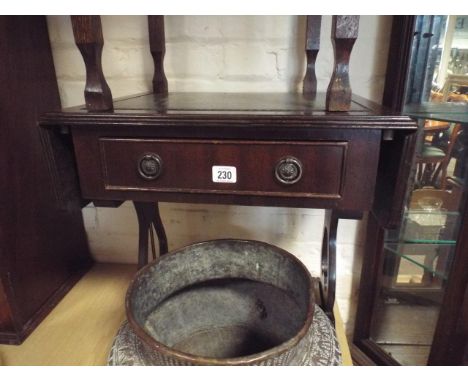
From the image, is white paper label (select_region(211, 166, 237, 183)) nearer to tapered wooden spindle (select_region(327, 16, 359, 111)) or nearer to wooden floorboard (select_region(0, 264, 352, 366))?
tapered wooden spindle (select_region(327, 16, 359, 111))

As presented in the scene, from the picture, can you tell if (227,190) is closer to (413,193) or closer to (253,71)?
(253,71)

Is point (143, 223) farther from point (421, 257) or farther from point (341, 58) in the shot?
point (421, 257)

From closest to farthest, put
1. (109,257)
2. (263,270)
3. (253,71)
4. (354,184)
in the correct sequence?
1. (354,184)
2. (263,270)
3. (253,71)
4. (109,257)

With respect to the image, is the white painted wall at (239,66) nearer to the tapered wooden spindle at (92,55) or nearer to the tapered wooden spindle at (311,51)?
the tapered wooden spindle at (311,51)

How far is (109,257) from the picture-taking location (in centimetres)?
105

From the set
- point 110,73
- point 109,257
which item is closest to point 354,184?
point 110,73

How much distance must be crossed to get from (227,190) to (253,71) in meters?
0.42

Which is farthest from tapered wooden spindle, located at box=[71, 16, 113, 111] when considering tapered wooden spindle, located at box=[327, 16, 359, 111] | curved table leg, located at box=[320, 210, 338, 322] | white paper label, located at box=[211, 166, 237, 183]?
curved table leg, located at box=[320, 210, 338, 322]

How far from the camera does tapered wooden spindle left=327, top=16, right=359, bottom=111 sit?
1.45ft

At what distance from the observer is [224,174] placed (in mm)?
515

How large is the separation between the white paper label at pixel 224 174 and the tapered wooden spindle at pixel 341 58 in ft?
0.55

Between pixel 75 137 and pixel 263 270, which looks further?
pixel 263 270

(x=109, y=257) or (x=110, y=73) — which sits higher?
(x=110, y=73)

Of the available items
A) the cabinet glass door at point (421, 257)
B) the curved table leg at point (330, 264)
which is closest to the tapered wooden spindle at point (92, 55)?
the curved table leg at point (330, 264)
